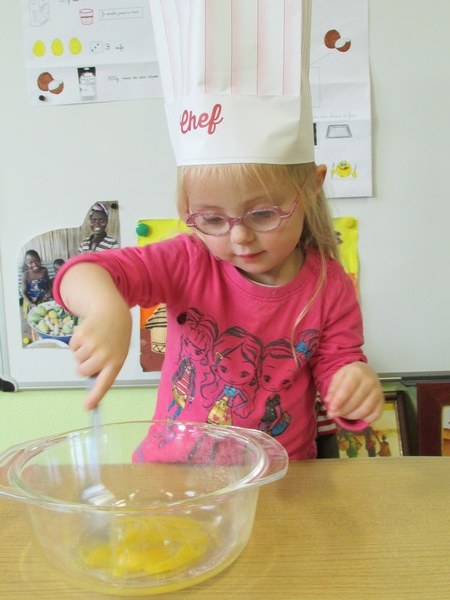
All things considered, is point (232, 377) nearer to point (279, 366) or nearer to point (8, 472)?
point (279, 366)

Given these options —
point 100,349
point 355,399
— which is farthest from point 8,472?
point 355,399

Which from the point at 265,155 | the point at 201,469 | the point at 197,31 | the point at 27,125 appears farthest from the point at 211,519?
the point at 27,125

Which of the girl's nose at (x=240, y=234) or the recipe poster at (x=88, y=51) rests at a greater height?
the recipe poster at (x=88, y=51)

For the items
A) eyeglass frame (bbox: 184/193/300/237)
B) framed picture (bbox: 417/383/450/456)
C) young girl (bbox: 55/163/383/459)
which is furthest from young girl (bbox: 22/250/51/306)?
framed picture (bbox: 417/383/450/456)

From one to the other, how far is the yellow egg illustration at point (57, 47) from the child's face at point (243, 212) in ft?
1.94

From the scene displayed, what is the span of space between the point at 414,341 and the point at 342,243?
0.24 meters

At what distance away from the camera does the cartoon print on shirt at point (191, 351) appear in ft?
2.34

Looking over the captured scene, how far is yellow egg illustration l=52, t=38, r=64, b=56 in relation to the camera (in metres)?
1.01

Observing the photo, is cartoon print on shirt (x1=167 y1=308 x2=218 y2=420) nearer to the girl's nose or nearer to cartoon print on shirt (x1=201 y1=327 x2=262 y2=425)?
cartoon print on shirt (x1=201 y1=327 x2=262 y2=425)

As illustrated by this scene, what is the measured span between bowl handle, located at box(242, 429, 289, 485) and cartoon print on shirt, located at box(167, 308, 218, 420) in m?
0.24

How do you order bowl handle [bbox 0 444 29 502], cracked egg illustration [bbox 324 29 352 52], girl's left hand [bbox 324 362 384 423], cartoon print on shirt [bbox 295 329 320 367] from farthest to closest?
cracked egg illustration [bbox 324 29 352 52] < cartoon print on shirt [bbox 295 329 320 367] < girl's left hand [bbox 324 362 384 423] < bowl handle [bbox 0 444 29 502]

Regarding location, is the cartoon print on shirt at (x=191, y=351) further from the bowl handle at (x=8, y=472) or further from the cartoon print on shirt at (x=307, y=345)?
the bowl handle at (x=8, y=472)

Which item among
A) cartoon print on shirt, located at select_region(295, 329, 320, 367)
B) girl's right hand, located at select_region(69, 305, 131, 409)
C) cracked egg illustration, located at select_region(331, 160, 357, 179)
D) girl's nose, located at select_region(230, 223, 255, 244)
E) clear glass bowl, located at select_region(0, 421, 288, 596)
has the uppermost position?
cracked egg illustration, located at select_region(331, 160, 357, 179)

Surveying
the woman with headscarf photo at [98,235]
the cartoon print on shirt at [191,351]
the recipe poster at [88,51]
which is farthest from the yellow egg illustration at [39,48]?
the cartoon print on shirt at [191,351]
